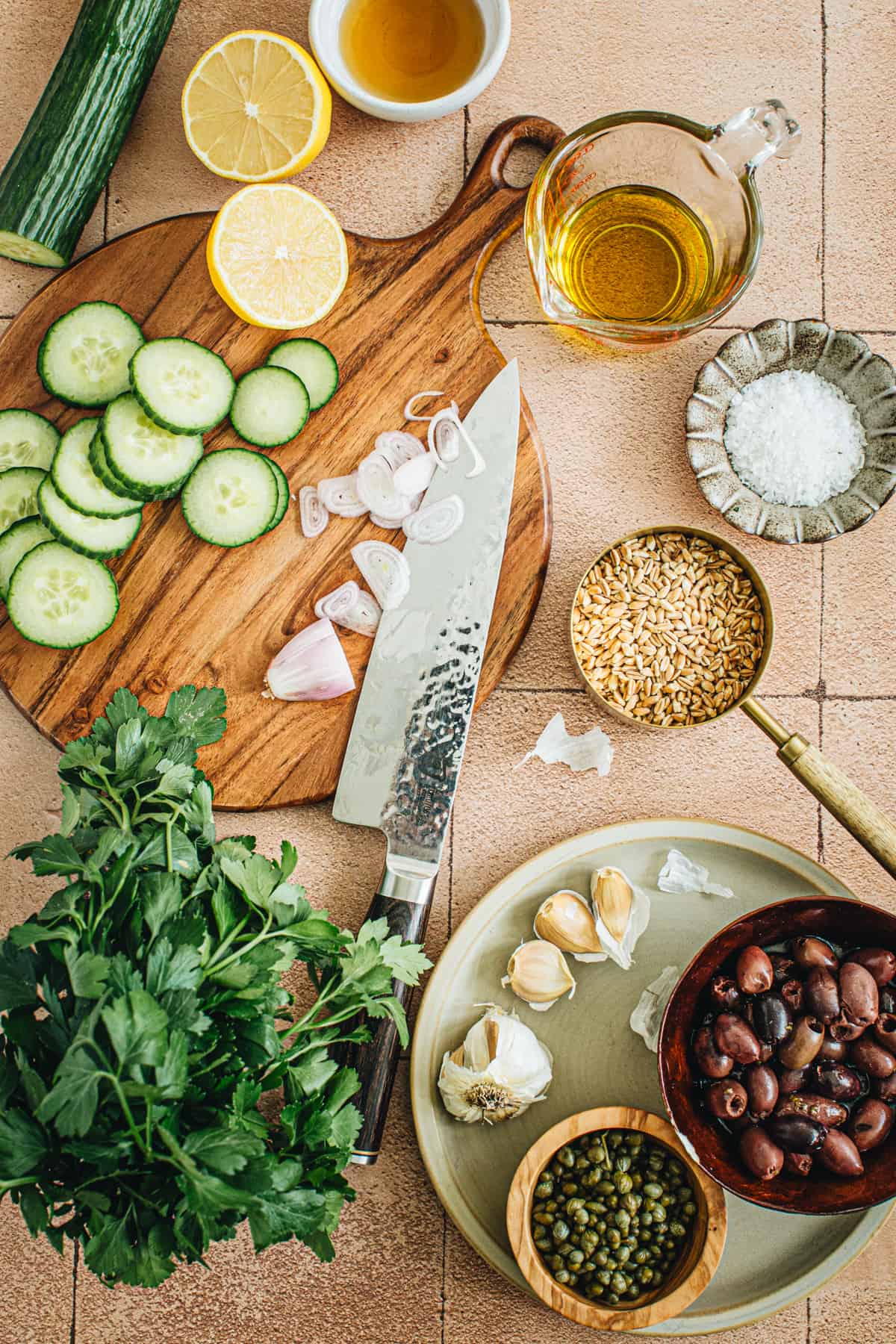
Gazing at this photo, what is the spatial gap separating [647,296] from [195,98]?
2.01 feet

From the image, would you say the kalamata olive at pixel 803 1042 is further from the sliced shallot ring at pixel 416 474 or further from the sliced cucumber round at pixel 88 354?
the sliced cucumber round at pixel 88 354

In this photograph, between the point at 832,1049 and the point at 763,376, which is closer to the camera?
the point at 832,1049

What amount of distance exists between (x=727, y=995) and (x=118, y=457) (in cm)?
93

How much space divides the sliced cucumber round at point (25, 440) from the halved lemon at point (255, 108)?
383mm

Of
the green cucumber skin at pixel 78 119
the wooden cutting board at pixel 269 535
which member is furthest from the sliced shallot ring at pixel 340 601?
the green cucumber skin at pixel 78 119

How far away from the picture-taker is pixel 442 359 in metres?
1.20

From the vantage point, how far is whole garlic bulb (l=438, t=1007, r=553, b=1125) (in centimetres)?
112

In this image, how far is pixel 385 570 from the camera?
3.87 ft

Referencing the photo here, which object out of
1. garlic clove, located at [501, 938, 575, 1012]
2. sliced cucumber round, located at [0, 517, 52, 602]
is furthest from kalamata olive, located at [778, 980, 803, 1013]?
sliced cucumber round, located at [0, 517, 52, 602]

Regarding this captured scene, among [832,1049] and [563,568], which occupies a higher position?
[563,568]

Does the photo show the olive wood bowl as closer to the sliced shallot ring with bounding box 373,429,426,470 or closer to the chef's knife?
the chef's knife

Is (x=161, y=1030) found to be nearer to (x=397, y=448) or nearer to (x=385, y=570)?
(x=385, y=570)

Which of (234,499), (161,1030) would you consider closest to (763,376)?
(234,499)

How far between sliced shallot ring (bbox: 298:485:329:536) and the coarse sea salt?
20.7 inches
